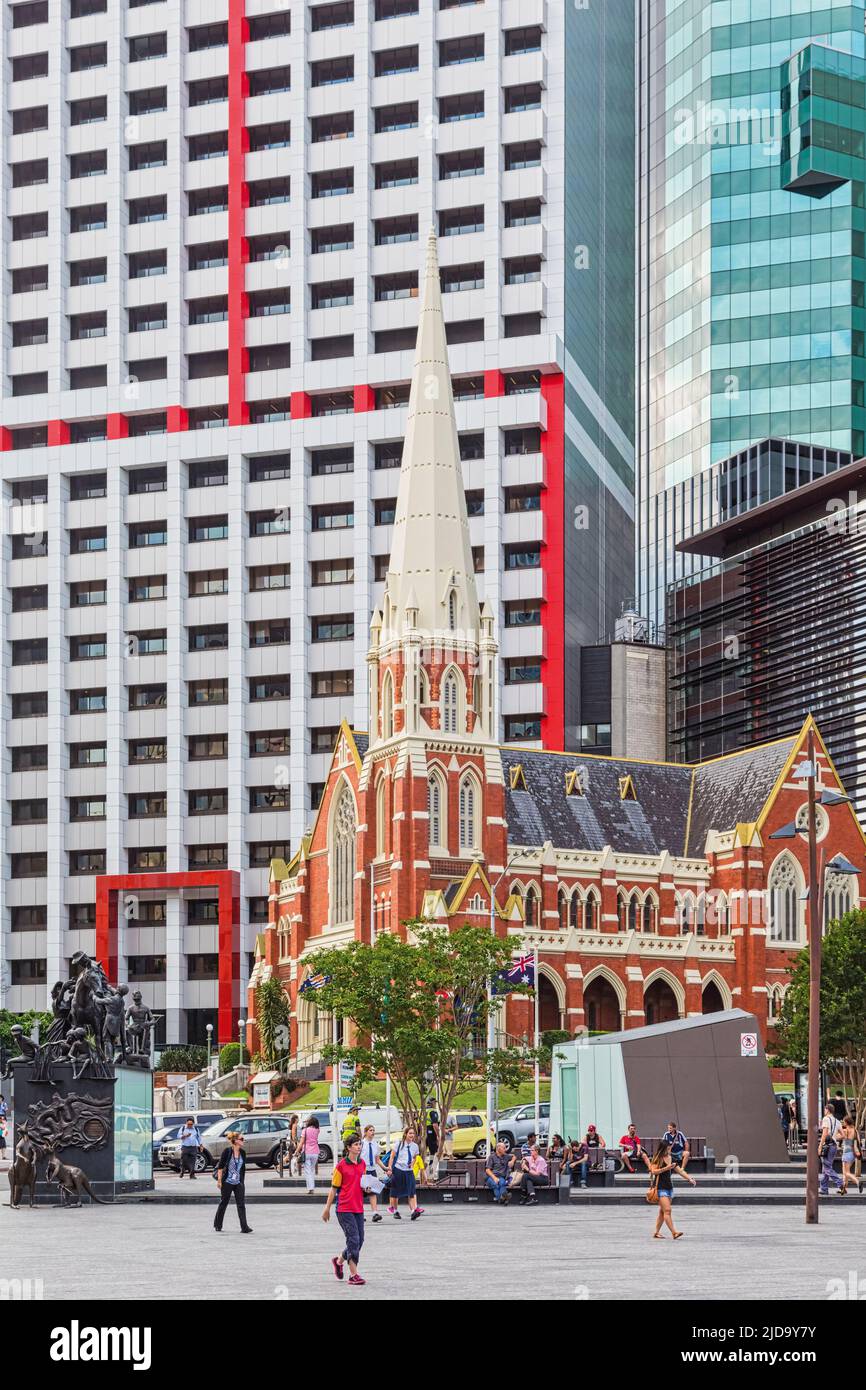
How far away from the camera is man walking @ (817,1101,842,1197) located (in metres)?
43.2

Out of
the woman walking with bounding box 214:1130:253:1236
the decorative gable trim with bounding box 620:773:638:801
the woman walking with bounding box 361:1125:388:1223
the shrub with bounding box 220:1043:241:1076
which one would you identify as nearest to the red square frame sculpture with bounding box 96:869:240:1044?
the shrub with bounding box 220:1043:241:1076

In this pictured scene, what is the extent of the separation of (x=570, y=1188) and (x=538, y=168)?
84.1m

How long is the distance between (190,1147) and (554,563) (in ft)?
214

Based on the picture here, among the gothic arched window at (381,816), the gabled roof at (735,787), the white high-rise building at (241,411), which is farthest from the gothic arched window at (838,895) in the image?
the gothic arched window at (381,816)

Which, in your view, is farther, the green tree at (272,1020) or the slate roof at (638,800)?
the slate roof at (638,800)

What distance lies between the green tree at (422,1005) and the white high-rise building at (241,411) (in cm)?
5511

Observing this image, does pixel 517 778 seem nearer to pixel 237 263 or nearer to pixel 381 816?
pixel 381 816

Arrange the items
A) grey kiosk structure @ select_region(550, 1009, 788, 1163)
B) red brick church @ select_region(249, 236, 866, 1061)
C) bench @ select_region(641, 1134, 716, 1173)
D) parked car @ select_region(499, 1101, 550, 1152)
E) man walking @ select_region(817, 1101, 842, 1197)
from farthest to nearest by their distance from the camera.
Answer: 1. red brick church @ select_region(249, 236, 866, 1061)
2. parked car @ select_region(499, 1101, 550, 1152)
3. grey kiosk structure @ select_region(550, 1009, 788, 1163)
4. bench @ select_region(641, 1134, 716, 1173)
5. man walking @ select_region(817, 1101, 842, 1197)

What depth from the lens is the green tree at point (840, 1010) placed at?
69625mm

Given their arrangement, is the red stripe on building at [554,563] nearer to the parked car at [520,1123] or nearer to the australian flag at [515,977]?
the parked car at [520,1123]

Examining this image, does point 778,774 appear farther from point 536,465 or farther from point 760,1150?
point 760,1150

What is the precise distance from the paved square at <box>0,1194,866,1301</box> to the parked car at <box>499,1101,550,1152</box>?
21099mm

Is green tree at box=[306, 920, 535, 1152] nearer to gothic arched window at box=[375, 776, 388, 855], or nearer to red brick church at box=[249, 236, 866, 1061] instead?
red brick church at box=[249, 236, 866, 1061]

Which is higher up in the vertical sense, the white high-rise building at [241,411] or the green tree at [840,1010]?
the white high-rise building at [241,411]
